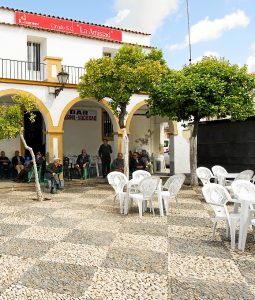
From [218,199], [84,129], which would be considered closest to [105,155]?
[84,129]

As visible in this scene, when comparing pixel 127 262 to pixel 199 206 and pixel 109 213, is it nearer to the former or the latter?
pixel 109 213

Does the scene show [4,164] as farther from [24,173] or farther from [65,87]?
[65,87]

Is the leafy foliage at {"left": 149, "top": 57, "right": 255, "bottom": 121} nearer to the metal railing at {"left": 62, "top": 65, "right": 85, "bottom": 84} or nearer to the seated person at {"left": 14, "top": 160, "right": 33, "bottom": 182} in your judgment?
the metal railing at {"left": 62, "top": 65, "right": 85, "bottom": 84}

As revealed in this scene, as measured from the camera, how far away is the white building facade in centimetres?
1339

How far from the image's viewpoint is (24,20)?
15.8 metres

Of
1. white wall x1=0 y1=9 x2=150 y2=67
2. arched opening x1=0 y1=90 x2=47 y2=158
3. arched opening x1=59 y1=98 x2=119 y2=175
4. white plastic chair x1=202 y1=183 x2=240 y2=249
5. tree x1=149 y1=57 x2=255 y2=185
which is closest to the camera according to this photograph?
white plastic chair x1=202 y1=183 x2=240 y2=249

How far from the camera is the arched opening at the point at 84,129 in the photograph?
17.1 m

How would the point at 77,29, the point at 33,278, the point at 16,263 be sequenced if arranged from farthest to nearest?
the point at 77,29 < the point at 16,263 < the point at 33,278

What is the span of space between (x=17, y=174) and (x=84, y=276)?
1092cm

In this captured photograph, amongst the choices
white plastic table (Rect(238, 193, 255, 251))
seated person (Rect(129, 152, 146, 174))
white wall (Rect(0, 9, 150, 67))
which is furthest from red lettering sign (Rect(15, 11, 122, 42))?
white plastic table (Rect(238, 193, 255, 251))

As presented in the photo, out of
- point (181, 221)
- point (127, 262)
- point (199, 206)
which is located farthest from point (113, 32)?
point (127, 262)

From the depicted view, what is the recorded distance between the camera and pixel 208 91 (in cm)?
1132

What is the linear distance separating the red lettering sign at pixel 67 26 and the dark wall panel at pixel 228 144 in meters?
6.85

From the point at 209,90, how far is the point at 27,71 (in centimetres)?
779
